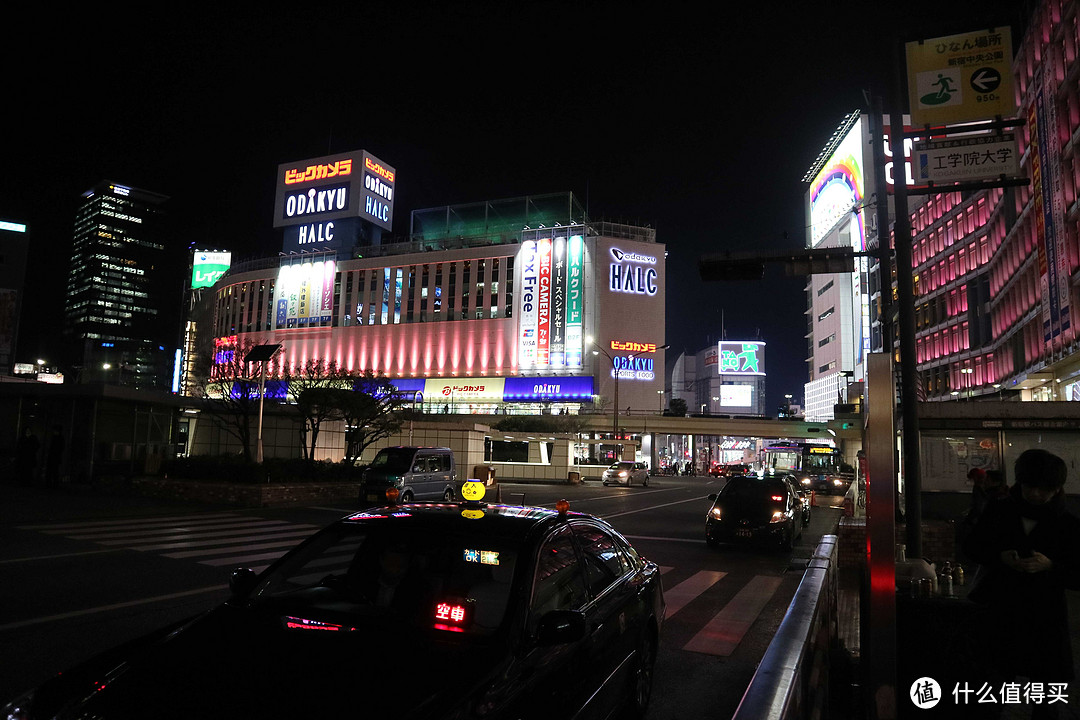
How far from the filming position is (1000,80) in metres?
8.38

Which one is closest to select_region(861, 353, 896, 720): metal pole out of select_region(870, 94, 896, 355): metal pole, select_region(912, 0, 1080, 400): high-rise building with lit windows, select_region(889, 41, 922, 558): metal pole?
select_region(889, 41, 922, 558): metal pole

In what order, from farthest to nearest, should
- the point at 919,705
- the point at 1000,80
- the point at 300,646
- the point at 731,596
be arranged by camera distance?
the point at 731,596
the point at 1000,80
the point at 919,705
the point at 300,646

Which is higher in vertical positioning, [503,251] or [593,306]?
[503,251]

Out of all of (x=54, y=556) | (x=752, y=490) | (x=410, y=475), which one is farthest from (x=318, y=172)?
(x=752, y=490)

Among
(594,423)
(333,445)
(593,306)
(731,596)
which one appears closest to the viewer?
(731,596)

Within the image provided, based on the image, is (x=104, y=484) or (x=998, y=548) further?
(x=104, y=484)

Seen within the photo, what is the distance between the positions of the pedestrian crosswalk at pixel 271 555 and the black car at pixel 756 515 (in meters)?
2.64

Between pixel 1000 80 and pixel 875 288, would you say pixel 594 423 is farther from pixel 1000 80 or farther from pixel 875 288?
pixel 1000 80

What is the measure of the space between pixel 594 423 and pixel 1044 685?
61706 millimetres

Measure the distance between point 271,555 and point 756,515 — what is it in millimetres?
9255

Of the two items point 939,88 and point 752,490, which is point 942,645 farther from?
point 752,490

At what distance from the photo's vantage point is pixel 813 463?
107ft

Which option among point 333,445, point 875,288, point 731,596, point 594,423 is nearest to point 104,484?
point 333,445

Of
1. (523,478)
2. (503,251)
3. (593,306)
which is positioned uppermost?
(503,251)
